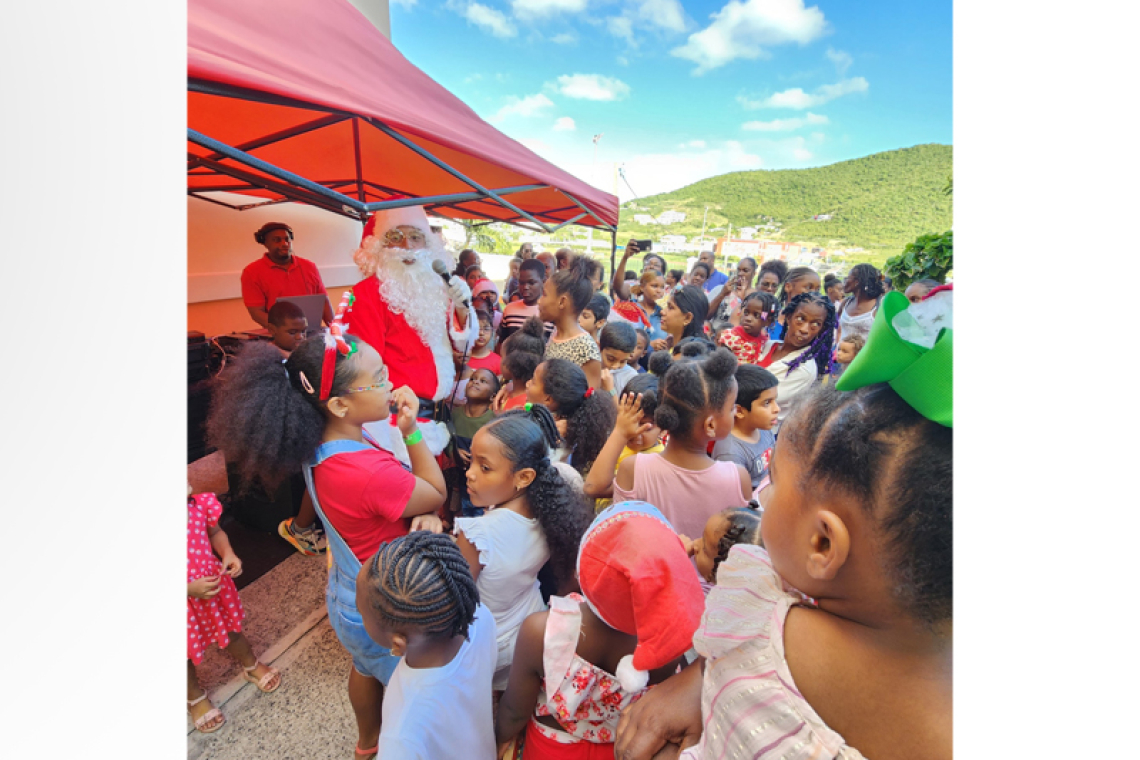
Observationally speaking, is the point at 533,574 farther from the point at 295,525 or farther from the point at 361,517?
the point at 295,525

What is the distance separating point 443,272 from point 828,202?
39.4 metres

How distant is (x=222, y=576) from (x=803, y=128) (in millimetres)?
53471

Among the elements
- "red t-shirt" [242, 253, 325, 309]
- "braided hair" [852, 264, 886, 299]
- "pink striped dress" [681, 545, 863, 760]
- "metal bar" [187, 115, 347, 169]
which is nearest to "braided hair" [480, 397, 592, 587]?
"pink striped dress" [681, 545, 863, 760]

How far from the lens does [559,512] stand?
174 cm

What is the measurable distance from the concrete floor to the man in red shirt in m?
2.33

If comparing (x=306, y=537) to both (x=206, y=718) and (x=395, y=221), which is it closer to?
(x=206, y=718)

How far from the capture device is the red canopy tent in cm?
161

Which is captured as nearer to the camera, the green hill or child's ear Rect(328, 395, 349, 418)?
child's ear Rect(328, 395, 349, 418)

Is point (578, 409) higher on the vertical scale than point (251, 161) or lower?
lower

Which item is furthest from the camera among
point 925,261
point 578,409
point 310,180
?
point 925,261

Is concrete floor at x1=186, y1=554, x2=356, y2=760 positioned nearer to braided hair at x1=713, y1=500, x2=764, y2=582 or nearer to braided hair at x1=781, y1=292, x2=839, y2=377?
braided hair at x1=713, y1=500, x2=764, y2=582

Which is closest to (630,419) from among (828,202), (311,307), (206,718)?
(206,718)

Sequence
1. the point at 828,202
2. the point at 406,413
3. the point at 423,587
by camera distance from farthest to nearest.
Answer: the point at 828,202
the point at 406,413
the point at 423,587

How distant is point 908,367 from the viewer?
568mm
